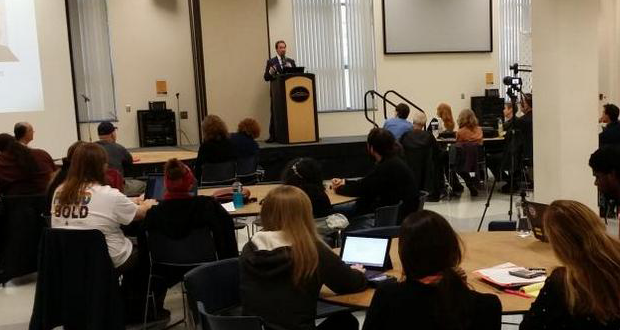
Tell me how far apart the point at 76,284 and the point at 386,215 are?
78.0 inches

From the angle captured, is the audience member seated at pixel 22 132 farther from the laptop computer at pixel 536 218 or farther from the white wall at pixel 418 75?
the white wall at pixel 418 75

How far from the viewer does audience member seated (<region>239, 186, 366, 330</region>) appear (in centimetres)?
257

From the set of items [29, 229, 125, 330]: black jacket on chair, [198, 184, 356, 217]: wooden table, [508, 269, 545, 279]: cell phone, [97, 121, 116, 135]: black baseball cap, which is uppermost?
[97, 121, 116, 135]: black baseball cap

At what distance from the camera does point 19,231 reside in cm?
523

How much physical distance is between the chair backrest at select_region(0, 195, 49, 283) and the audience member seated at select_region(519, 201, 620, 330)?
4255 mm

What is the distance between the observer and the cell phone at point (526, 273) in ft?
8.78

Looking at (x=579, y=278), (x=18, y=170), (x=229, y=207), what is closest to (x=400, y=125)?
(x=229, y=207)

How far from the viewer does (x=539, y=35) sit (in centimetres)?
610

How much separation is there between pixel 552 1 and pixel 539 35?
329 mm

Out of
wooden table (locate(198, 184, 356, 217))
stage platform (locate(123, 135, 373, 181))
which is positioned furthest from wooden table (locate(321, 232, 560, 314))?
stage platform (locate(123, 135, 373, 181))

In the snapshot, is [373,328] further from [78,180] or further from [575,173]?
[575,173]

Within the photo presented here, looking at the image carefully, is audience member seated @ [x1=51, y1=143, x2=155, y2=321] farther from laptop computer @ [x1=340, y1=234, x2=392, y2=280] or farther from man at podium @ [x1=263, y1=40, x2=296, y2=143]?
man at podium @ [x1=263, y1=40, x2=296, y2=143]

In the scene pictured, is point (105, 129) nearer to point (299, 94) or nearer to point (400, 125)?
point (400, 125)

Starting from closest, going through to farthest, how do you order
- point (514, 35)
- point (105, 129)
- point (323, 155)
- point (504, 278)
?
point (504, 278)
point (105, 129)
point (323, 155)
point (514, 35)
